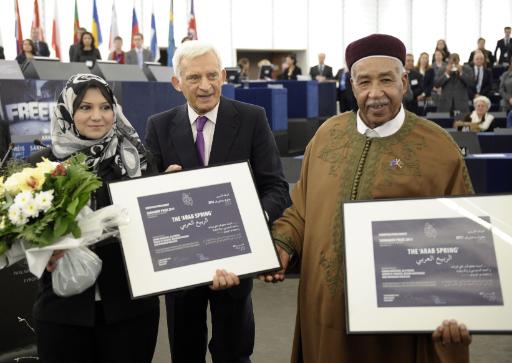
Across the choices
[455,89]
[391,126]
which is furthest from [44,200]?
[455,89]

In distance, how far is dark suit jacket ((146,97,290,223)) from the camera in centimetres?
293

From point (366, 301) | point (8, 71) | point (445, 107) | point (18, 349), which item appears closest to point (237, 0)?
point (445, 107)

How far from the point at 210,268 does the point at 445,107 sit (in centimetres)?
1265

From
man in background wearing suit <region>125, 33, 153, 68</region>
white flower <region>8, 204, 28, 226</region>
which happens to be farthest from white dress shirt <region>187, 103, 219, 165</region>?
man in background wearing suit <region>125, 33, 153, 68</region>

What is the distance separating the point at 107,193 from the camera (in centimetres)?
248

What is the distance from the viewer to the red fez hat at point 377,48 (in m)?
2.36

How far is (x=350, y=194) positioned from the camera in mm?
2432

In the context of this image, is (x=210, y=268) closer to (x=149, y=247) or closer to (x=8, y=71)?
(x=149, y=247)

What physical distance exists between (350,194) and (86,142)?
0.93 m

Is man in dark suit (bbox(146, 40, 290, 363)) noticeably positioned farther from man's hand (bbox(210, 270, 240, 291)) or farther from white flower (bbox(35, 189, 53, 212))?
white flower (bbox(35, 189, 53, 212))

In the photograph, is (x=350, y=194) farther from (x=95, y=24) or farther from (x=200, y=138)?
(x=95, y=24)

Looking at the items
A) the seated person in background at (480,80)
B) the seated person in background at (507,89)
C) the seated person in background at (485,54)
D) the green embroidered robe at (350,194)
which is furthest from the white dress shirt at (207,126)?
the seated person in background at (485,54)

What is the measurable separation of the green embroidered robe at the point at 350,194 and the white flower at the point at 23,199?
34.4 inches

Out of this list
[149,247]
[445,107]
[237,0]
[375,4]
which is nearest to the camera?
[149,247]
